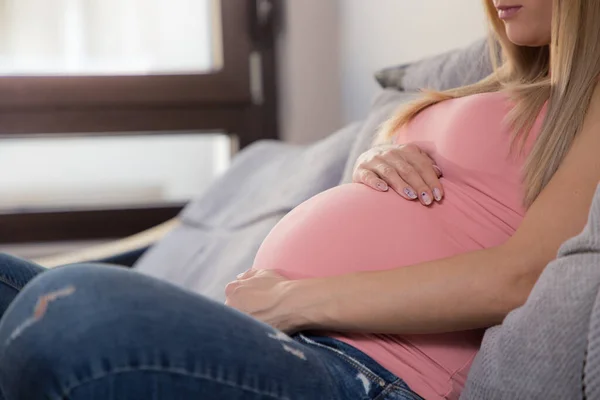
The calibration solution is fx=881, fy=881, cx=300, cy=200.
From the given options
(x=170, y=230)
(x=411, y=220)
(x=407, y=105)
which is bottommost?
(x=170, y=230)

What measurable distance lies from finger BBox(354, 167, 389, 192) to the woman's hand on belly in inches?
6.6

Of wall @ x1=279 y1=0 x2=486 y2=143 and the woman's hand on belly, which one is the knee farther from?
wall @ x1=279 y1=0 x2=486 y2=143

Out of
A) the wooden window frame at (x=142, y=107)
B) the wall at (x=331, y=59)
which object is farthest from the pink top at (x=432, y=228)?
the wooden window frame at (x=142, y=107)

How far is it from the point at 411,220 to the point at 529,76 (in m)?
0.33

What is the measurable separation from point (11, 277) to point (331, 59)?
1896 mm

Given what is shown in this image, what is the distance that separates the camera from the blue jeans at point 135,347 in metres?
0.70

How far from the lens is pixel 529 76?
3.95ft

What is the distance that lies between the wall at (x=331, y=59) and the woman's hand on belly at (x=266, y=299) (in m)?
1.38

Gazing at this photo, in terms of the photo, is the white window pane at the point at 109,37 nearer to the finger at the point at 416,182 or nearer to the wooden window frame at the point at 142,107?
the wooden window frame at the point at 142,107

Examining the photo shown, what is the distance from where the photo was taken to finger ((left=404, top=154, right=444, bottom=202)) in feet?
3.46

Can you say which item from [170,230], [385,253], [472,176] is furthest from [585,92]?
[170,230]

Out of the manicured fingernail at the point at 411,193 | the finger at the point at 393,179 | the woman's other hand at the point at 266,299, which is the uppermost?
the finger at the point at 393,179

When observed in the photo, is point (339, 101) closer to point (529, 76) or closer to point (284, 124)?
point (284, 124)

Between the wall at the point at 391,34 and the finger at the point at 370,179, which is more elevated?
the wall at the point at 391,34
